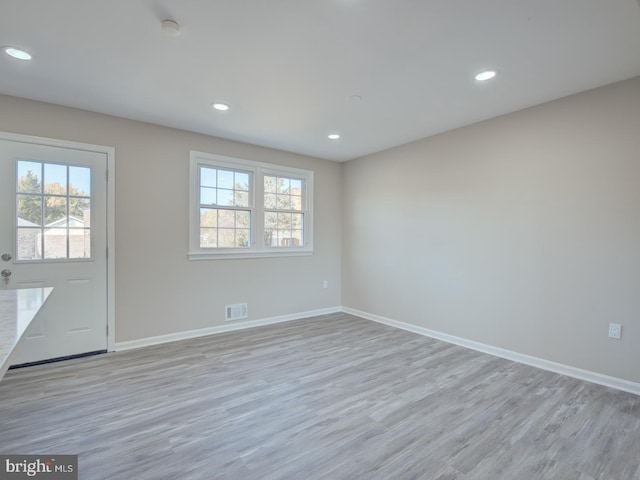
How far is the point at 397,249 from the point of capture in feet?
15.0

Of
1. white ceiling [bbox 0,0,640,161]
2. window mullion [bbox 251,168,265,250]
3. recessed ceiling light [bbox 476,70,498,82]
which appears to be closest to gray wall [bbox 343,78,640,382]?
white ceiling [bbox 0,0,640,161]

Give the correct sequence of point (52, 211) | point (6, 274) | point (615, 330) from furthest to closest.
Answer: point (52, 211) < point (6, 274) < point (615, 330)

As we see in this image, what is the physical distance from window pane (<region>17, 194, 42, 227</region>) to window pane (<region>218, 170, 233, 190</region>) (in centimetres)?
187

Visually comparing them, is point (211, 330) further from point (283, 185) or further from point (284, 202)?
point (283, 185)

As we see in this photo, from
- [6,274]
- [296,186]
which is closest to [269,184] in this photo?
[296,186]

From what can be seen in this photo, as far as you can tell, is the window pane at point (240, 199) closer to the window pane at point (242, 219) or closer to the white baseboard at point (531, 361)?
the window pane at point (242, 219)

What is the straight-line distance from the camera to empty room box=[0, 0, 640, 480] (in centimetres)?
191

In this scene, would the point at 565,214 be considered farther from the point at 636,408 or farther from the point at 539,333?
the point at 636,408

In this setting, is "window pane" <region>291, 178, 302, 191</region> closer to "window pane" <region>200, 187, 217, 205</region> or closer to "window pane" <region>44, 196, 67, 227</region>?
"window pane" <region>200, 187, 217, 205</region>

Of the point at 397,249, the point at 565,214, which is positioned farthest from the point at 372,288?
the point at 565,214

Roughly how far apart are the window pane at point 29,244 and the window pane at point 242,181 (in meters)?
2.20

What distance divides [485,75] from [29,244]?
174 inches

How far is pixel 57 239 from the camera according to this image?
321 centimetres

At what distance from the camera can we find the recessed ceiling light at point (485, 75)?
2.53 meters
